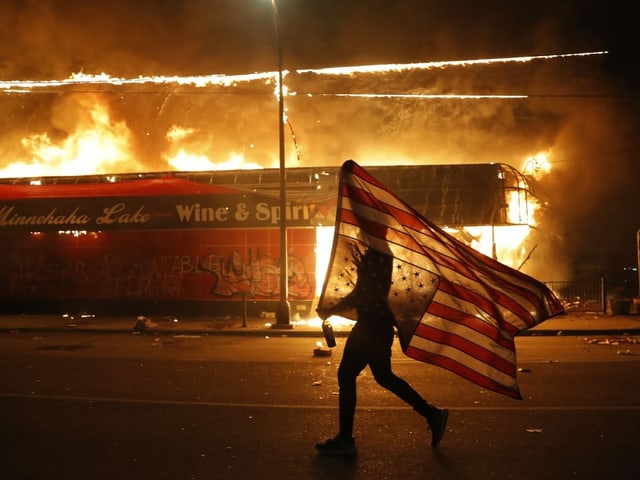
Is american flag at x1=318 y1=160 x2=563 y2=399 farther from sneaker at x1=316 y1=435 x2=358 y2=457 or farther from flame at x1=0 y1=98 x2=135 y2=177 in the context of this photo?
flame at x1=0 y1=98 x2=135 y2=177

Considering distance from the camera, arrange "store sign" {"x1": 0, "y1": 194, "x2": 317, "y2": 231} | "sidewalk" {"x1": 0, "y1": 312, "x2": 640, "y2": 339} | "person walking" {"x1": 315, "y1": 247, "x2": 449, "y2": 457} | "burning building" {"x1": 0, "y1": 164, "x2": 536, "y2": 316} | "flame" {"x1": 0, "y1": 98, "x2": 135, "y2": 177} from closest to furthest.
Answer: "person walking" {"x1": 315, "y1": 247, "x2": 449, "y2": 457} < "sidewalk" {"x1": 0, "y1": 312, "x2": 640, "y2": 339} < "burning building" {"x1": 0, "y1": 164, "x2": 536, "y2": 316} < "store sign" {"x1": 0, "y1": 194, "x2": 317, "y2": 231} < "flame" {"x1": 0, "y1": 98, "x2": 135, "y2": 177}

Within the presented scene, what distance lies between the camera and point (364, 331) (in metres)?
5.09

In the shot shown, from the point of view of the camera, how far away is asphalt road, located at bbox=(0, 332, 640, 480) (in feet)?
15.9

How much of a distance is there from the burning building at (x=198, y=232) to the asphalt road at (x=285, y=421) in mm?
8435

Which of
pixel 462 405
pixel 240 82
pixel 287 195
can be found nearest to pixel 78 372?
pixel 462 405

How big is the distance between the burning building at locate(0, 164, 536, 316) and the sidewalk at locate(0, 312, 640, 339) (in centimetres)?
115

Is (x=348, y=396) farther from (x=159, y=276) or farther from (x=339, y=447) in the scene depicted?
(x=159, y=276)

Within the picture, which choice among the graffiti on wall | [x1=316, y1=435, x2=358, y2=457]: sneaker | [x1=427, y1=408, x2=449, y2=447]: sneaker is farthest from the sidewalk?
[x1=316, y1=435, x2=358, y2=457]: sneaker

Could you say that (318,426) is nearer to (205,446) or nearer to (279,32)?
(205,446)

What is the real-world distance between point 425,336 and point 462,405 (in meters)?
2.09

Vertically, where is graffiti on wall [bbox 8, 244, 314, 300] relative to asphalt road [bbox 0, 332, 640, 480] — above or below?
above

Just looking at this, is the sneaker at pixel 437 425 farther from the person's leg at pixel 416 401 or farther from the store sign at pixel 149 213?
the store sign at pixel 149 213

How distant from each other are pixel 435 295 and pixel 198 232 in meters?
14.8

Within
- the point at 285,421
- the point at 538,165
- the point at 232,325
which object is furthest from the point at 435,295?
the point at 538,165
